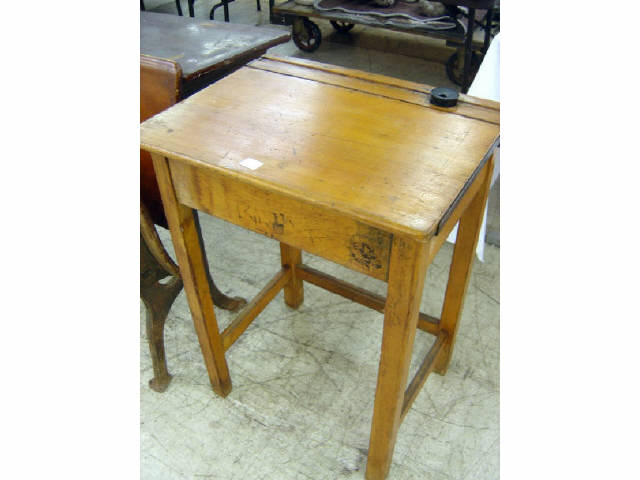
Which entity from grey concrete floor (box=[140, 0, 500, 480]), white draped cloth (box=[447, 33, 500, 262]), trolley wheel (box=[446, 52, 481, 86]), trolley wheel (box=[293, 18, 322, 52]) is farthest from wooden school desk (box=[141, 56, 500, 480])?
trolley wheel (box=[293, 18, 322, 52])

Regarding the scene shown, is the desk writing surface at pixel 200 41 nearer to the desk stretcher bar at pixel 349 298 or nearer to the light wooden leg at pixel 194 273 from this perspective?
the light wooden leg at pixel 194 273

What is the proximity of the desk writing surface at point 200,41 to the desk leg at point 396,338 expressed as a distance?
93cm

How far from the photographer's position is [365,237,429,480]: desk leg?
0.85 meters


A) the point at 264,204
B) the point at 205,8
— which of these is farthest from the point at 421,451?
the point at 205,8

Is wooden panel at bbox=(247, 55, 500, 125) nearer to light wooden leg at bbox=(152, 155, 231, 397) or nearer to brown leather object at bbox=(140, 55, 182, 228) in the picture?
brown leather object at bbox=(140, 55, 182, 228)

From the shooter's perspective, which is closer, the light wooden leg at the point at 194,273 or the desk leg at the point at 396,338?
the desk leg at the point at 396,338

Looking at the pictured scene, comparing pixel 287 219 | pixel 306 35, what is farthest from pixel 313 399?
pixel 306 35

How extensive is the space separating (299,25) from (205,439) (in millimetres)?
3896

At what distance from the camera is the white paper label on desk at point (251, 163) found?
901 mm

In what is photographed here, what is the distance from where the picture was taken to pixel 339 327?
1.82 m

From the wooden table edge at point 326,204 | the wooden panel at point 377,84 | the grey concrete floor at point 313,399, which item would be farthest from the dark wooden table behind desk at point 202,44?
the grey concrete floor at point 313,399

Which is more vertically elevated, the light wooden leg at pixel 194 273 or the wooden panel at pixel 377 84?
the wooden panel at pixel 377 84

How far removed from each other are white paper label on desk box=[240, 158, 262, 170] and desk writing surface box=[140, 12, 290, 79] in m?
0.65

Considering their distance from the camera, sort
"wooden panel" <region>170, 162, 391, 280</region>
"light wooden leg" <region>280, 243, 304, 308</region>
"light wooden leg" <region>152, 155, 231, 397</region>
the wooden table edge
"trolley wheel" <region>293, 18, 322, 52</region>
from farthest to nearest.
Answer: "trolley wheel" <region>293, 18, 322, 52</region>, "light wooden leg" <region>280, 243, 304, 308</region>, "light wooden leg" <region>152, 155, 231, 397</region>, "wooden panel" <region>170, 162, 391, 280</region>, the wooden table edge
